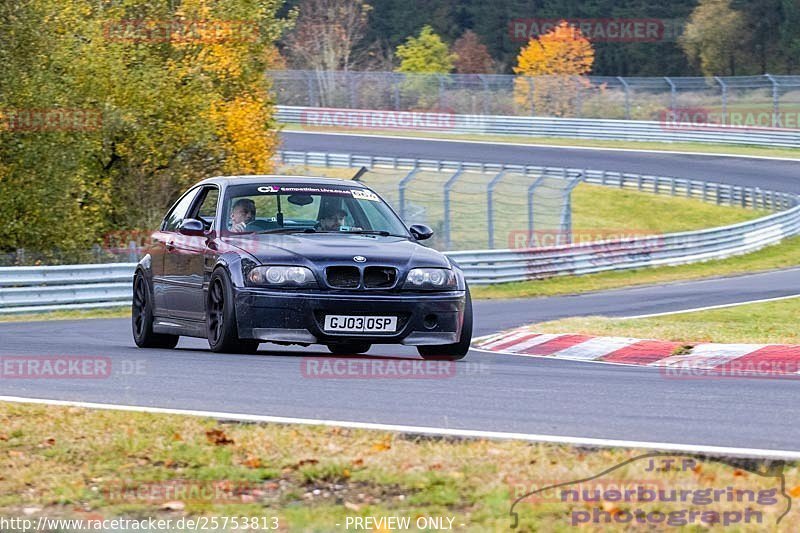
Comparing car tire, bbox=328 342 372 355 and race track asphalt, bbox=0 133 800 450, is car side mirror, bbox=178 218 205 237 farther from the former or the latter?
car tire, bbox=328 342 372 355

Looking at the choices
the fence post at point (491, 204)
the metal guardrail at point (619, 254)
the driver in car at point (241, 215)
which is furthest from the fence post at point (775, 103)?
the driver in car at point (241, 215)

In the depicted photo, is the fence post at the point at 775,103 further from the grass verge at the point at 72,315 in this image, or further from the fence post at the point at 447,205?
the grass verge at the point at 72,315

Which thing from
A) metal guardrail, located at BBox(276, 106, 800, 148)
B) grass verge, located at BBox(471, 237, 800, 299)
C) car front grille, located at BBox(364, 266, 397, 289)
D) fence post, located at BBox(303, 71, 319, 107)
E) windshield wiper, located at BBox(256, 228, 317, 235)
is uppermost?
windshield wiper, located at BBox(256, 228, 317, 235)

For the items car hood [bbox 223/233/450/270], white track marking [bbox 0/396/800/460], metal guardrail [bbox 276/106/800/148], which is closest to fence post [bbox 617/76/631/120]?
metal guardrail [bbox 276/106/800/148]

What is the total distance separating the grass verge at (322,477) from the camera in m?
5.18

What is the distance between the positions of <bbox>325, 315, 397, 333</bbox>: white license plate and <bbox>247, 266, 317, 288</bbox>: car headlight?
310 mm

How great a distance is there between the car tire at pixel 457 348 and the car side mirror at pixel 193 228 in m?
2.06

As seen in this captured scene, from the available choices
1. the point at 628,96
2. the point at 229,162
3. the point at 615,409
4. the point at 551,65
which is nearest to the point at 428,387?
the point at 615,409

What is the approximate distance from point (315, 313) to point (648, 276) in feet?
69.9

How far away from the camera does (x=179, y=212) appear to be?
1228cm

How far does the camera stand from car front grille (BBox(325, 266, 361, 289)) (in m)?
10.1

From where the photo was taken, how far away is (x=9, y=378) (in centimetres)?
932

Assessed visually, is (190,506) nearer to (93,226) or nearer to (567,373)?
(567,373)

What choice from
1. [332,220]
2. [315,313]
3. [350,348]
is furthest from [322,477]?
[350,348]
